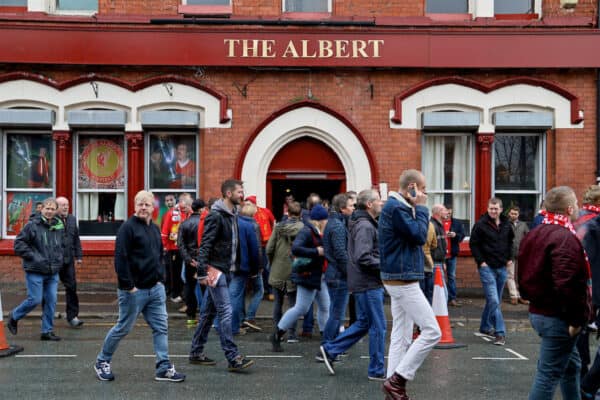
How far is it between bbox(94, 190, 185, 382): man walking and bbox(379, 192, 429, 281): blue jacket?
7.86ft

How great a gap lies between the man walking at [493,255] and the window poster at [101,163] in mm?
7836

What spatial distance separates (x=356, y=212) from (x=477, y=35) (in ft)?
25.2

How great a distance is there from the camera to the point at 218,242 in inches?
300

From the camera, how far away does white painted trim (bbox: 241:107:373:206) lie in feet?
45.2

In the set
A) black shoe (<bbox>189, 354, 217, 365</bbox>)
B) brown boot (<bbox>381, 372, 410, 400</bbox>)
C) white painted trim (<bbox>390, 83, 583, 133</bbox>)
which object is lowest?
black shoe (<bbox>189, 354, 217, 365</bbox>)

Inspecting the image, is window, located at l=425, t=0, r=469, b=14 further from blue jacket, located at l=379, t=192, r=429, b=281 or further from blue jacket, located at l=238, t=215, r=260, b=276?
blue jacket, located at l=379, t=192, r=429, b=281

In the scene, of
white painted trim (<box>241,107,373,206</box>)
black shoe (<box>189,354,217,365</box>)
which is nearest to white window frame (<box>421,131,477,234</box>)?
white painted trim (<box>241,107,373,206</box>)

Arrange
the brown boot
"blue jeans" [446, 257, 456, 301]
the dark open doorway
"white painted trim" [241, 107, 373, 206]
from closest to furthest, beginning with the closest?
the brown boot, "blue jeans" [446, 257, 456, 301], "white painted trim" [241, 107, 373, 206], the dark open doorway

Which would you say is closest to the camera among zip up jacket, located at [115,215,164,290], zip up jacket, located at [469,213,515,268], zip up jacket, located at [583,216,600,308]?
zip up jacket, located at [583,216,600,308]

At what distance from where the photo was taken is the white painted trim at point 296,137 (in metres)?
13.8

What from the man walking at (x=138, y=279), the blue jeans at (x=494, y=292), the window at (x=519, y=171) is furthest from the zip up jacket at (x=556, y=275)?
the window at (x=519, y=171)

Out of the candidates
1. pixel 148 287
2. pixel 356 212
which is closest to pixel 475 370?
pixel 356 212

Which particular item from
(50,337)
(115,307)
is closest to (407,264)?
(50,337)

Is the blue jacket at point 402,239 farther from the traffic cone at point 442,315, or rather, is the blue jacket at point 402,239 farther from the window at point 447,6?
the window at point 447,6
